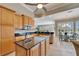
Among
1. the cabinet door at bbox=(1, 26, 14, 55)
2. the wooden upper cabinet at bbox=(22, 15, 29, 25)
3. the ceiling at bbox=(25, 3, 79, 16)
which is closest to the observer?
the ceiling at bbox=(25, 3, 79, 16)

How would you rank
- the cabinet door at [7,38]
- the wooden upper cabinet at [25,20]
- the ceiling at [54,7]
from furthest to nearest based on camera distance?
1. the wooden upper cabinet at [25,20]
2. the cabinet door at [7,38]
3. the ceiling at [54,7]

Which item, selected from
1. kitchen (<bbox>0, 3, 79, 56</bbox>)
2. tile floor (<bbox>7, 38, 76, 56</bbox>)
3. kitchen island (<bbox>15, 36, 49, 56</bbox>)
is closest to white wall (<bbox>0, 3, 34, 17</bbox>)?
kitchen (<bbox>0, 3, 79, 56</bbox>)

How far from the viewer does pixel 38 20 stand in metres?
2.12

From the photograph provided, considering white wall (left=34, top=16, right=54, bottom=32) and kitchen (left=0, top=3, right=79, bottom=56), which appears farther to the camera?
white wall (left=34, top=16, right=54, bottom=32)

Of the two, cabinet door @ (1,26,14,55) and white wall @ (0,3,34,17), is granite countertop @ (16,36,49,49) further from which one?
white wall @ (0,3,34,17)

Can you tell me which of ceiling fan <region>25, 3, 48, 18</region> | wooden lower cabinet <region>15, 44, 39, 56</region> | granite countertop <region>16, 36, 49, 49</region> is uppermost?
ceiling fan <region>25, 3, 48, 18</region>

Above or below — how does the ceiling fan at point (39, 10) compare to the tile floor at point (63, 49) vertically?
above

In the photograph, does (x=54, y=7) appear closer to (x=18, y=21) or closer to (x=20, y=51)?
(x=18, y=21)

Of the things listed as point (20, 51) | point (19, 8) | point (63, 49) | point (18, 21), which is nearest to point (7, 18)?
point (18, 21)

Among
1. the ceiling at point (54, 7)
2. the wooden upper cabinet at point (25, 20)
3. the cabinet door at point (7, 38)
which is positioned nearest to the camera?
the ceiling at point (54, 7)

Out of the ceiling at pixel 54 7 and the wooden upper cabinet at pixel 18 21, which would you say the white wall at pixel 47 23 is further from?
the wooden upper cabinet at pixel 18 21

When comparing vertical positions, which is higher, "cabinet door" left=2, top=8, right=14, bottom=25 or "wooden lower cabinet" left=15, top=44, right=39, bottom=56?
"cabinet door" left=2, top=8, right=14, bottom=25

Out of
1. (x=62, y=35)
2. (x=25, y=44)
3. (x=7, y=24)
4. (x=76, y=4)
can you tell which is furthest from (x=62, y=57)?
(x=7, y=24)

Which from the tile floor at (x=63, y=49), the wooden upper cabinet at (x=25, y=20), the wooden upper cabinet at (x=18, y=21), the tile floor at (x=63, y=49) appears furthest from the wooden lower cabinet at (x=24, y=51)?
the wooden upper cabinet at (x=25, y=20)
